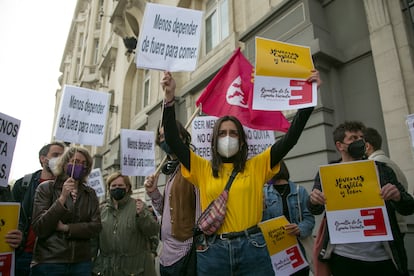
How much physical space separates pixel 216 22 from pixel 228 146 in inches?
305

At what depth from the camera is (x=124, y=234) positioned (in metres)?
3.39

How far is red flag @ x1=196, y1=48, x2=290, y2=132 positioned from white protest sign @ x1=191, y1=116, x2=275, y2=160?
16cm

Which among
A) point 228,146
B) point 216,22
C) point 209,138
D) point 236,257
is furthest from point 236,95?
point 216,22

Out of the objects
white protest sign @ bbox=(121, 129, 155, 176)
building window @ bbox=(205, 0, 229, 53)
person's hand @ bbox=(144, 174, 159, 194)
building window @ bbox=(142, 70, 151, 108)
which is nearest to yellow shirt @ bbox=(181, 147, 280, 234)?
person's hand @ bbox=(144, 174, 159, 194)

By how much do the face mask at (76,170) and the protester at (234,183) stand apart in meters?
1.20

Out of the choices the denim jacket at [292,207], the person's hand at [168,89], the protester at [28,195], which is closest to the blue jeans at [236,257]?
the denim jacket at [292,207]

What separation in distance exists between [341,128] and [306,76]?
60cm

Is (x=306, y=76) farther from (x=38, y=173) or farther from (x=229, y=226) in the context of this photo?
(x=38, y=173)

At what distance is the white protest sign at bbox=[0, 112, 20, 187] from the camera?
85.6 inches

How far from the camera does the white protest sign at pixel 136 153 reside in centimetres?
468

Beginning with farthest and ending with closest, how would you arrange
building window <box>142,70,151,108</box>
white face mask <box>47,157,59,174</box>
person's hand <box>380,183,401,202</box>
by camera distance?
building window <box>142,70,151,108</box>
white face mask <box>47,157,59,174</box>
person's hand <box>380,183,401,202</box>

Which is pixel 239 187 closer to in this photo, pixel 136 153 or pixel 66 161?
pixel 66 161

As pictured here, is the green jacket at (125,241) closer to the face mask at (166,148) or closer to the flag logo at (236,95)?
the face mask at (166,148)

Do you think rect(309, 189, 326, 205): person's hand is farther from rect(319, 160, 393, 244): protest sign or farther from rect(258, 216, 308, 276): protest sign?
rect(258, 216, 308, 276): protest sign
